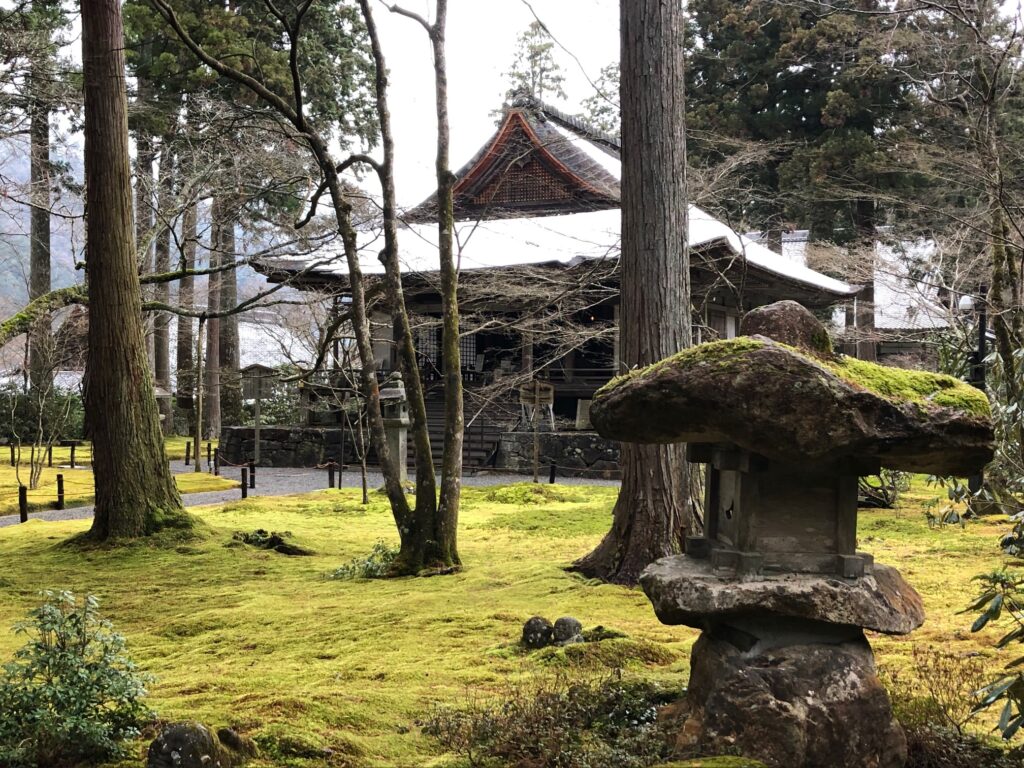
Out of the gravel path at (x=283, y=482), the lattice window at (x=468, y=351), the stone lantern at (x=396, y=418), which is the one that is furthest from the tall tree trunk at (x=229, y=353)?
the stone lantern at (x=396, y=418)

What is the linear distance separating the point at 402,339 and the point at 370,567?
1830mm

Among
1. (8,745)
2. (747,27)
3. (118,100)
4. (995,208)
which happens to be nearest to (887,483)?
(995,208)

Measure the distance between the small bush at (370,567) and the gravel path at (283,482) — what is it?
239 inches

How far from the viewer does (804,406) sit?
9.25 ft

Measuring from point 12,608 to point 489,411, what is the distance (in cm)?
1316

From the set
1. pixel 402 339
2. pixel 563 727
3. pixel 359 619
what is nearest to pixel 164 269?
pixel 402 339

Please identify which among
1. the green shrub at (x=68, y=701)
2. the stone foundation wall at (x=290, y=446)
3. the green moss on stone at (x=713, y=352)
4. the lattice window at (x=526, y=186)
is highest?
the lattice window at (x=526, y=186)

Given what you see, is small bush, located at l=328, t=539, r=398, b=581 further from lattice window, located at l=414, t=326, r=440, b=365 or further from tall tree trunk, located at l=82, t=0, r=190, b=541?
lattice window, located at l=414, t=326, r=440, b=365

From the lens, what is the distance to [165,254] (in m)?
21.5

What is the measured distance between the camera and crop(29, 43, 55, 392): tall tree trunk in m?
10.6

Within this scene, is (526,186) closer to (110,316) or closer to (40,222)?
(40,222)

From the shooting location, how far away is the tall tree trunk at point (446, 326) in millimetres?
7020

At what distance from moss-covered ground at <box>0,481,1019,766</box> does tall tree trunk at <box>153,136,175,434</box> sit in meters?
4.50

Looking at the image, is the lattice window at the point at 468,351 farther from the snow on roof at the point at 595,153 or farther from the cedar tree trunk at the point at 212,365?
the cedar tree trunk at the point at 212,365
